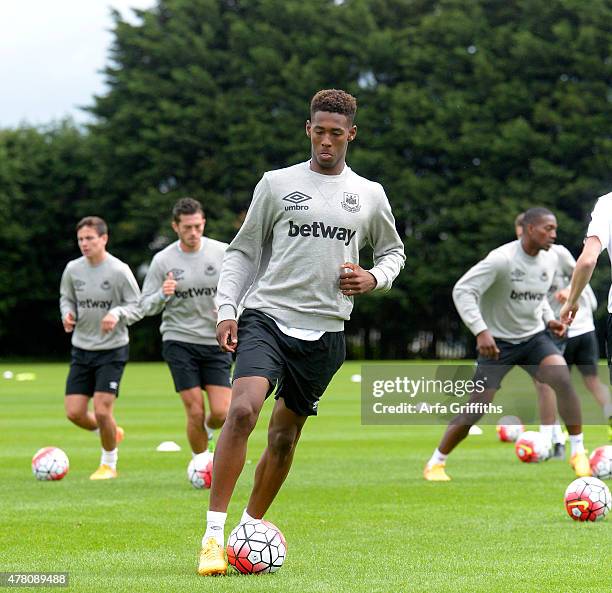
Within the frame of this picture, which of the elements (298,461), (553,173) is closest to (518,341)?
(298,461)

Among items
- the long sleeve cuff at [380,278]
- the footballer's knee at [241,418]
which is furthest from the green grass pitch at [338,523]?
the long sleeve cuff at [380,278]

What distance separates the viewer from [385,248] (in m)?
7.80

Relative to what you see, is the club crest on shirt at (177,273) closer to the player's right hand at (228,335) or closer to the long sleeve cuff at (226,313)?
the long sleeve cuff at (226,313)

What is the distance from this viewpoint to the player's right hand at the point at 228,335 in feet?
23.6

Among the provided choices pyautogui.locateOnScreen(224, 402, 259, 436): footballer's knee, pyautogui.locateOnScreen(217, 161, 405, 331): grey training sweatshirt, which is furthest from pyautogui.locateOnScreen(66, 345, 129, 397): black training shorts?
pyautogui.locateOnScreen(224, 402, 259, 436): footballer's knee

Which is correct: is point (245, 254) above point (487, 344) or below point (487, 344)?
above

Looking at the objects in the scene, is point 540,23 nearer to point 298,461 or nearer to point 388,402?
point 388,402

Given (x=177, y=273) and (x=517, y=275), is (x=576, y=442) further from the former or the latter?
(x=177, y=273)

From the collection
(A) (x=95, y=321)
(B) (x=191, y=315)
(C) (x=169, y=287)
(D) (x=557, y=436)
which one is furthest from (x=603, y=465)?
(A) (x=95, y=321)

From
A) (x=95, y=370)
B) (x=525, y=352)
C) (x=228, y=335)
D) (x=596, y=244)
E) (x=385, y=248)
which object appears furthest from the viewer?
(x=95, y=370)

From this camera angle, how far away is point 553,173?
4800cm

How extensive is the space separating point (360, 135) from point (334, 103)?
45.0 meters

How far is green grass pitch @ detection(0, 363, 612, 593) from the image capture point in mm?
7020

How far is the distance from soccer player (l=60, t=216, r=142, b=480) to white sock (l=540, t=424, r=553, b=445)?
15.6 ft
